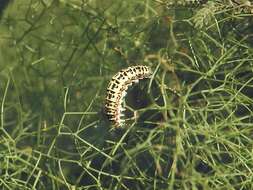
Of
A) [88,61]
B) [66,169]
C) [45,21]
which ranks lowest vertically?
[66,169]

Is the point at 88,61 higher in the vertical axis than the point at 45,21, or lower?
lower

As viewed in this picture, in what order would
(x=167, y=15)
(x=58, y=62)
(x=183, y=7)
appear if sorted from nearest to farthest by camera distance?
(x=183, y=7), (x=167, y=15), (x=58, y=62)

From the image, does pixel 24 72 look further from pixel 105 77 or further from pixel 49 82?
pixel 105 77

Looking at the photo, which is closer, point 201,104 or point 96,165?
point 201,104

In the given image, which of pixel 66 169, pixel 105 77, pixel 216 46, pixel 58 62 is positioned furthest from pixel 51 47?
pixel 216 46

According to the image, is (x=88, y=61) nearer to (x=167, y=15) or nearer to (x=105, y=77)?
(x=105, y=77)

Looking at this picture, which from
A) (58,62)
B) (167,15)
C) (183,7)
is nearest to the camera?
(183,7)

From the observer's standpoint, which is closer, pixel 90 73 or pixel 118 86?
pixel 118 86
